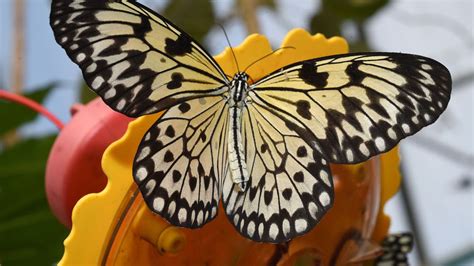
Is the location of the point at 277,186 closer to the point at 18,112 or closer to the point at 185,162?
the point at 185,162

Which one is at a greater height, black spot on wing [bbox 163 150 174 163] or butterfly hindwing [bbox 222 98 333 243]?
butterfly hindwing [bbox 222 98 333 243]

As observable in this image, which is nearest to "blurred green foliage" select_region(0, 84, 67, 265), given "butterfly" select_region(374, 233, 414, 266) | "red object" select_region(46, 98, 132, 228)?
"red object" select_region(46, 98, 132, 228)

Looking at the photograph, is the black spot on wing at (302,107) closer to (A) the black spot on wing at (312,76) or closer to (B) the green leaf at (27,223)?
(A) the black spot on wing at (312,76)

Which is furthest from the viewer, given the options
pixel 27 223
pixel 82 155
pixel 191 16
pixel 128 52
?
pixel 191 16

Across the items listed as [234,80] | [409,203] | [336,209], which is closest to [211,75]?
[234,80]

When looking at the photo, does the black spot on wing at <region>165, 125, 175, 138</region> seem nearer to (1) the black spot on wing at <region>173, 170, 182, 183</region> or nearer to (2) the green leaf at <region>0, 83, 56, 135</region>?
(1) the black spot on wing at <region>173, 170, 182, 183</region>

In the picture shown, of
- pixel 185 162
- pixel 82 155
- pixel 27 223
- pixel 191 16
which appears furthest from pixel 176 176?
pixel 191 16

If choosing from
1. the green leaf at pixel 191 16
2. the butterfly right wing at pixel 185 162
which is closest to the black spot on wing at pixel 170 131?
the butterfly right wing at pixel 185 162

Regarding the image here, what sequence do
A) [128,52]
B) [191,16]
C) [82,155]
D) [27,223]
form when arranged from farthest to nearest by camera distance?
1. [191,16]
2. [27,223]
3. [82,155]
4. [128,52]
